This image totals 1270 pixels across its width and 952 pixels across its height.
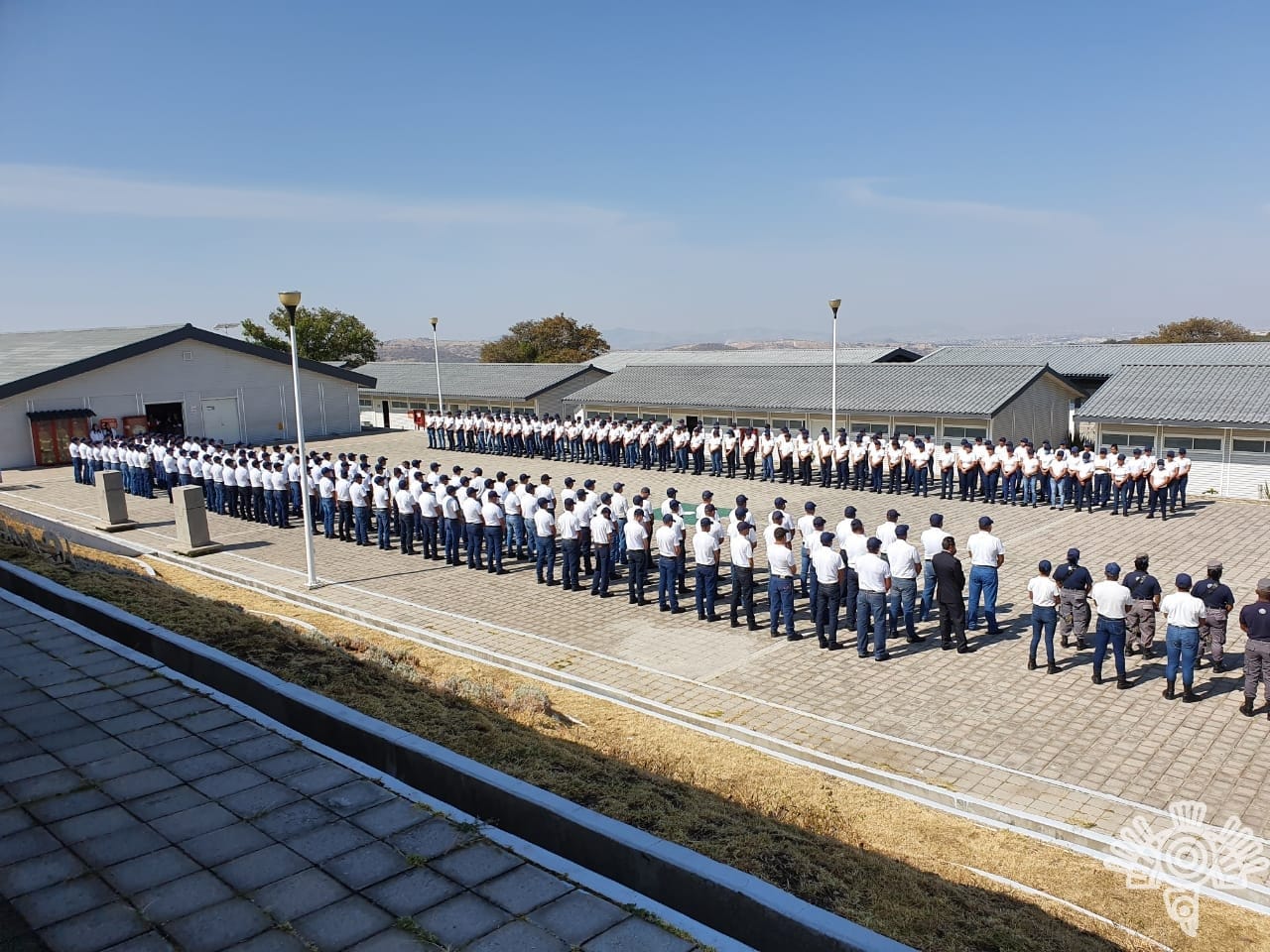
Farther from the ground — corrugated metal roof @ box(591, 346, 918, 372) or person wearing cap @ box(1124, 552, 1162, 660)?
corrugated metal roof @ box(591, 346, 918, 372)

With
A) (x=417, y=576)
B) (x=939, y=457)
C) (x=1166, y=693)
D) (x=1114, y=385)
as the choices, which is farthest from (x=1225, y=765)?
(x=1114, y=385)

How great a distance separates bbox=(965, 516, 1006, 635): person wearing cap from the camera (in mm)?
12234

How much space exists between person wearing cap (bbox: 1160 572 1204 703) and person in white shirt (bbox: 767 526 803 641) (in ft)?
14.6

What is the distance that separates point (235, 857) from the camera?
5.19 meters

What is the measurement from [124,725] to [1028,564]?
1423 cm

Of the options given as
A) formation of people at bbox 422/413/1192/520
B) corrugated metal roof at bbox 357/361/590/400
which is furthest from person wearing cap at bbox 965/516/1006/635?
corrugated metal roof at bbox 357/361/590/400

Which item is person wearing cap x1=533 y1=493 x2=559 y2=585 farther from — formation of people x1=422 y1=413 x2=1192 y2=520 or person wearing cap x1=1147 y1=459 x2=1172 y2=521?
person wearing cap x1=1147 y1=459 x2=1172 y2=521

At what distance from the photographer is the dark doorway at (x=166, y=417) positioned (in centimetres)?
3559

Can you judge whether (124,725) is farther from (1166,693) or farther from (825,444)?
(825,444)

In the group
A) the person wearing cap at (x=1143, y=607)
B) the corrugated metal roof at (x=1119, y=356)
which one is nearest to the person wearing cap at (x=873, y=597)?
the person wearing cap at (x=1143, y=607)

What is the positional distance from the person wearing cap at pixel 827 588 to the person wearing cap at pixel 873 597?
31 centimetres

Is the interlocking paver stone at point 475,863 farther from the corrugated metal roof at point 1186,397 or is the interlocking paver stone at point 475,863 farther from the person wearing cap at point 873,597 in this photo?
the corrugated metal roof at point 1186,397

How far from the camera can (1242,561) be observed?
15.9 metres

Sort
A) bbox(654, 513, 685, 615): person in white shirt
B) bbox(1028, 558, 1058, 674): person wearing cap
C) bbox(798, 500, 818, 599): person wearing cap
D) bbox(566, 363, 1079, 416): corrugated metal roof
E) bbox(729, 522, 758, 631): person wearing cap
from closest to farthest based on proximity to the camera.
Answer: bbox(1028, 558, 1058, 674): person wearing cap
bbox(729, 522, 758, 631): person wearing cap
bbox(654, 513, 685, 615): person in white shirt
bbox(798, 500, 818, 599): person wearing cap
bbox(566, 363, 1079, 416): corrugated metal roof
